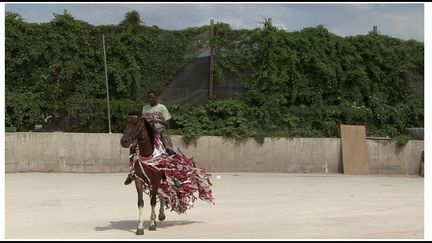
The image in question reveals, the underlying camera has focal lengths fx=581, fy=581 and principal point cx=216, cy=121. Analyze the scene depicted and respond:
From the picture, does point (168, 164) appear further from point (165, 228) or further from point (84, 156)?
point (84, 156)

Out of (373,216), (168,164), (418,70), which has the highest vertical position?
(418,70)

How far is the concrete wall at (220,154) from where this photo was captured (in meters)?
20.4

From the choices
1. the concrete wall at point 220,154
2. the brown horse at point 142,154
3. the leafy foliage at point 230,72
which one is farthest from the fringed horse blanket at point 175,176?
the leafy foliage at point 230,72

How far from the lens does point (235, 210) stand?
12.5m

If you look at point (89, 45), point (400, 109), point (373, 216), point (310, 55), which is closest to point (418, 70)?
point (400, 109)

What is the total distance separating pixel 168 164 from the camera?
1005 cm

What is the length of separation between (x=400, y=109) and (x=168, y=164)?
57.2 ft

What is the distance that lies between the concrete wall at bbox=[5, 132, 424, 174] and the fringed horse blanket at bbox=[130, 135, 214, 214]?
34.6ft

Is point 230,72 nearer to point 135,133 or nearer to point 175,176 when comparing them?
point 175,176

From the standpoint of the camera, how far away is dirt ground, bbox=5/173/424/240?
958 cm

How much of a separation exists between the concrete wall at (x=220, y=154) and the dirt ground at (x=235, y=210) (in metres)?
0.86

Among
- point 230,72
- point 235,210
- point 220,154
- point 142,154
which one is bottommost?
point 235,210

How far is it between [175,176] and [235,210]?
269 centimetres

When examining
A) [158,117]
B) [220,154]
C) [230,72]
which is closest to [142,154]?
[158,117]
